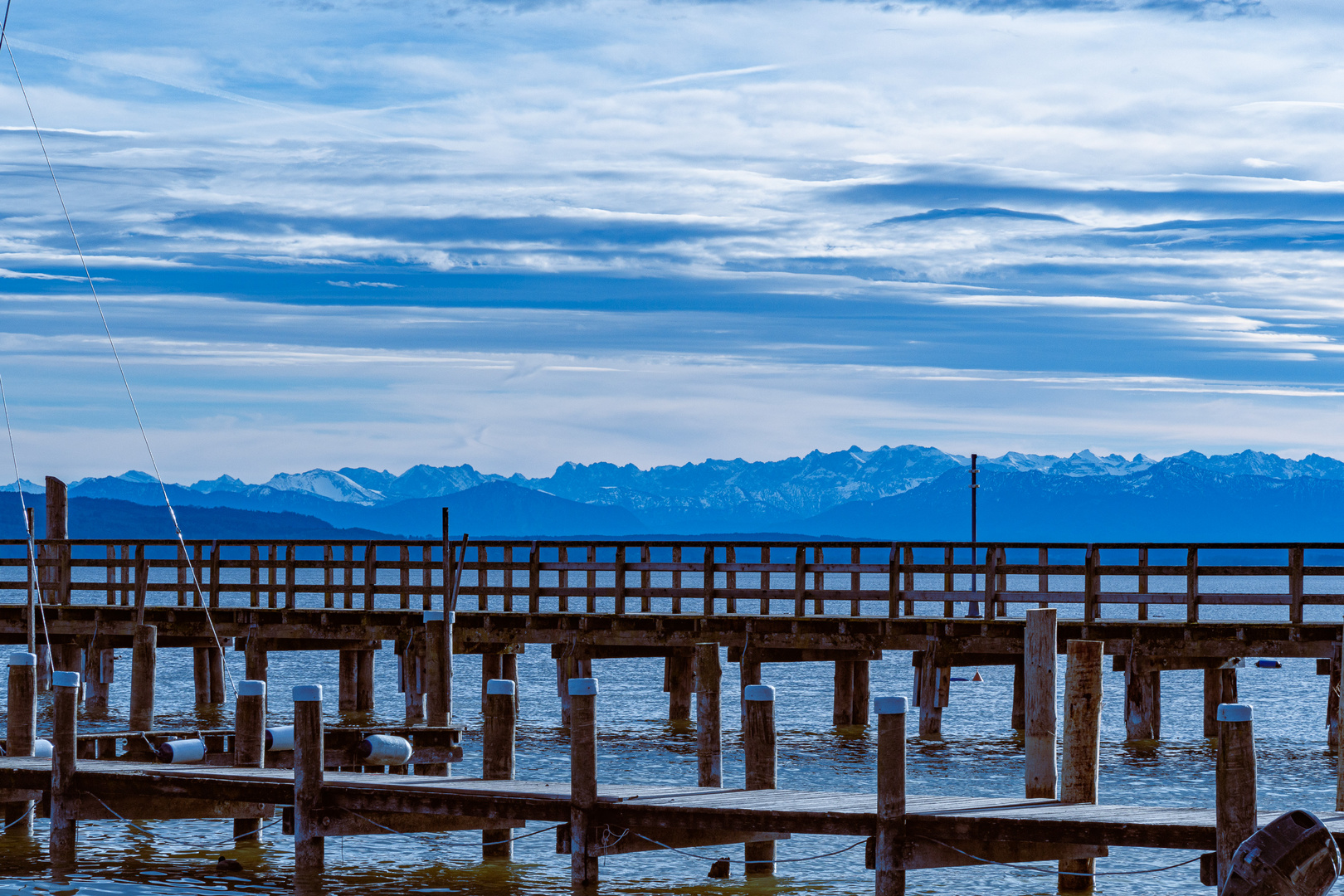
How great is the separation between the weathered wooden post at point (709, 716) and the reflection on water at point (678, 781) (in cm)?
98

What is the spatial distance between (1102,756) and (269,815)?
1591 centimetres

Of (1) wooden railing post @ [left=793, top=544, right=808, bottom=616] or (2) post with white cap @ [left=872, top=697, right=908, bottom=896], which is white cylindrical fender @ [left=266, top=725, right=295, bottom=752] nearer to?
(2) post with white cap @ [left=872, top=697, right=908, bottom=896]

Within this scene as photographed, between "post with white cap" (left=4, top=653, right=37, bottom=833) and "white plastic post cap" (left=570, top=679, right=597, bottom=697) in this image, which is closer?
"white plastic post cap" (left=570, top=679, right=597, bottom=697)

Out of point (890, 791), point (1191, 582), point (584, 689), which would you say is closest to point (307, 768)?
point (584, 689)

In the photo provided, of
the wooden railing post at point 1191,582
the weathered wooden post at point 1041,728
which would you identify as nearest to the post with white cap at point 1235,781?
the weathered wooden post at point 1041,728

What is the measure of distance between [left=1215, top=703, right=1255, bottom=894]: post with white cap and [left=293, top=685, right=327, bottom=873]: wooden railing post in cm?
760

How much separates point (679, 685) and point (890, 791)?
19678 millimetres

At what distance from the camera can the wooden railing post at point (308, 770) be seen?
15875mm

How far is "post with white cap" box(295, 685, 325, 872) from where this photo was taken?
52.1 feet

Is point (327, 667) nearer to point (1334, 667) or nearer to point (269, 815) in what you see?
point (1334, 667)

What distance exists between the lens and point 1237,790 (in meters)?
12.9

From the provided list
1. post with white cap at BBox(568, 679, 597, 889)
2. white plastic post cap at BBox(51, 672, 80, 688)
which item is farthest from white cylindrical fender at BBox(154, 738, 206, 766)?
post with white cap at BBox(568, 679, 597, 889)

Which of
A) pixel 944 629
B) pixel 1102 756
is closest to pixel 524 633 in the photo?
pixel 944 629

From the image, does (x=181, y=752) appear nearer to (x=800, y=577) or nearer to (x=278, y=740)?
(x=278, y=740)
